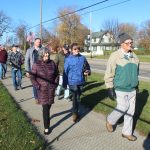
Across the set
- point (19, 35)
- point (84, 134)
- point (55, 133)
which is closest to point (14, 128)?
point (55, 133)

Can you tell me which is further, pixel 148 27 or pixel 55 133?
pixel 148 27

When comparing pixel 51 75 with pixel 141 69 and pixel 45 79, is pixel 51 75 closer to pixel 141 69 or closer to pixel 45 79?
pixel 45 79

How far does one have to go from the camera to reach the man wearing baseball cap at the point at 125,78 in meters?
6.82

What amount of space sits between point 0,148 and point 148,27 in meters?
112

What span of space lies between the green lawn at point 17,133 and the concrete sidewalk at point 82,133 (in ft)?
0.75

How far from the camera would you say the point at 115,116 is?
7.27 meters

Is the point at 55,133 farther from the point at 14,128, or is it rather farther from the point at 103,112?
the point at 103,112

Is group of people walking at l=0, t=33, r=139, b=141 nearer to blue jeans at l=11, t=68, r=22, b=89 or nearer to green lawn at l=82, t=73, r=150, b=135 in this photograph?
green lawn at l=82, t=73, r=150, b=135

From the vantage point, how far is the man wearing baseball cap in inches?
268

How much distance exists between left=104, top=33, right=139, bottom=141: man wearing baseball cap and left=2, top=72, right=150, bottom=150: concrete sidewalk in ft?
1.01

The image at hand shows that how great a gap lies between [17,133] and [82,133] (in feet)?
4.08

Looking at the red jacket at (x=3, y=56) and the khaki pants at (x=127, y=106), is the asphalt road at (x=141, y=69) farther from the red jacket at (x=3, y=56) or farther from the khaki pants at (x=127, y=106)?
the khaki pants at (x=127, y=106)

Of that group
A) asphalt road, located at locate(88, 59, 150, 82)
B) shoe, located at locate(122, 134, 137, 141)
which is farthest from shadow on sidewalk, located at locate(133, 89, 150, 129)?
asphalt road, located at locate(88, 59, 150, 82)

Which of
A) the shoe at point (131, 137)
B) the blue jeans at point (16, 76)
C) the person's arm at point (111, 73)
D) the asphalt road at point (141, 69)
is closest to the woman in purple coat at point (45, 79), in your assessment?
the person's arm at point (111, 73)
